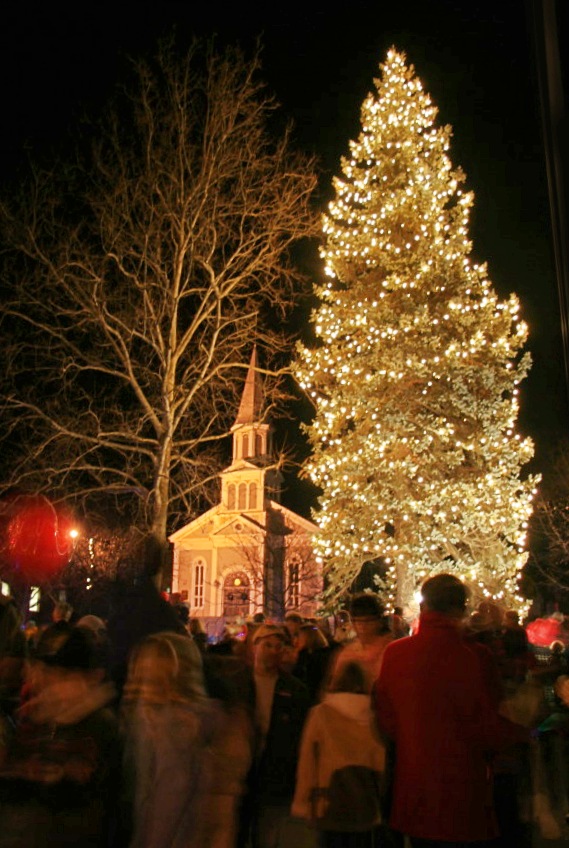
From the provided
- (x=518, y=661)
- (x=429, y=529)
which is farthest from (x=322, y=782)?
(x=429, y=529)

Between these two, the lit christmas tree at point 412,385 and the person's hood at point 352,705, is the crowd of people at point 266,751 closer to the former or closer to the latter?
the person's hood at point 352,705

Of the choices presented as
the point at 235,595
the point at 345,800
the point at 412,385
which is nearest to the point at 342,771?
the point at 345,800

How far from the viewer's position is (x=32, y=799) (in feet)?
12.9

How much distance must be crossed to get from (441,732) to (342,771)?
848 millimetres

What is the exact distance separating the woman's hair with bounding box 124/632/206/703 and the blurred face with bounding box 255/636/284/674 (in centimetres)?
140

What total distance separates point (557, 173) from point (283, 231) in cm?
1724

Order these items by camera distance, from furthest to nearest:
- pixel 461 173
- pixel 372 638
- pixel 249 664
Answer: pixel 461 173, pixel 249 664, pixel 372 638

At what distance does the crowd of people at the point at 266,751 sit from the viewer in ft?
12.8

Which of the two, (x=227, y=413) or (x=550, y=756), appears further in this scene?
(x=227, y=413)

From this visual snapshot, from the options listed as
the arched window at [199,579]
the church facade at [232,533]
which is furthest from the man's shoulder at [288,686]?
the arched window at [199,579]

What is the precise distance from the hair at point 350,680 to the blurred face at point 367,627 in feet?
2.41

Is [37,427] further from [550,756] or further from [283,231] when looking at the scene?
[550,756]

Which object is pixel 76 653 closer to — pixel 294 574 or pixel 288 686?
pixel 288 686

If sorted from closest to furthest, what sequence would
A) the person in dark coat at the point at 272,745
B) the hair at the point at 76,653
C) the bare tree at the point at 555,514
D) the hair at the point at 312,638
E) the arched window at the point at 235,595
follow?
the hair at the point at 76,653 < the person in dark coat at the point at 272,745 < the hair at the point at 312,638 < the bare tree at the point at 555,514 < the arched window at the point at 235,595
